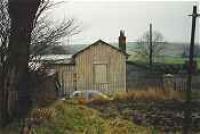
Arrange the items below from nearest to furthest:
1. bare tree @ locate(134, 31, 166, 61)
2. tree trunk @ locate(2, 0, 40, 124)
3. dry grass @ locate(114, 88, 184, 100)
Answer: tree trunk @ locate(2, 0, 40, 124) < dry grass @ locate(114, 88, 184, 100) < bare tree @ locate(134, 31, 166, 61)

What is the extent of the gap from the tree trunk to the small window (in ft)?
105

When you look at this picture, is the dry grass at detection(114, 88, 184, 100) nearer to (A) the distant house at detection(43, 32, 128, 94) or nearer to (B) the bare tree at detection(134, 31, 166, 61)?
(A) the distant house at detection(43, 32, 128, 94)

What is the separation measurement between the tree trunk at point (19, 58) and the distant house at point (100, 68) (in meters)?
31.4

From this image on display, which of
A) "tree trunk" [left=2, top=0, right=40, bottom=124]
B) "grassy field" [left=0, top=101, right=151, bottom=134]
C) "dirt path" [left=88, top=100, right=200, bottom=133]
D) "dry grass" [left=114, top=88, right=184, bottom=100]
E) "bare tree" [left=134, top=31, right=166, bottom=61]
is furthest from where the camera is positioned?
"bare tree" [left=134, top=31, right=166, bottom=61]

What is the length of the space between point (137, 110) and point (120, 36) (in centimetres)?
2270

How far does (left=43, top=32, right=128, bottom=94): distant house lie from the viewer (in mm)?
41034

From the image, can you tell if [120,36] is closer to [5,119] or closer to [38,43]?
[38,43]

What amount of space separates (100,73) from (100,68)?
432 millimetres

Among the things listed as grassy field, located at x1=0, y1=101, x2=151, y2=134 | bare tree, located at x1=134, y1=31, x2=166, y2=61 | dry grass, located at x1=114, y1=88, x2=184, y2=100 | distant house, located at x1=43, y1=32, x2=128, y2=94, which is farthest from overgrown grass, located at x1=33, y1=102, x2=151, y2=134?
bare tree, located at x1=134, y1=31, x2=166, y2=61

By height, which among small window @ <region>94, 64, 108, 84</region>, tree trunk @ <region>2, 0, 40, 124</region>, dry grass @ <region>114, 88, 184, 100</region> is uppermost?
tree trunk @ <region>2, 0, 40, 124</region>

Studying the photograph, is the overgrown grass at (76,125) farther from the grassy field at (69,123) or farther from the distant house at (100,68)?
the distant house at (100,68)

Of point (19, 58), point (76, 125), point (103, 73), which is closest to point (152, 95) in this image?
point (103, 73)

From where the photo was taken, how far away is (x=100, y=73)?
41844 millimetres

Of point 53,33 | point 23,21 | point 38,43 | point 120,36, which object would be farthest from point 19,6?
point 120,36
